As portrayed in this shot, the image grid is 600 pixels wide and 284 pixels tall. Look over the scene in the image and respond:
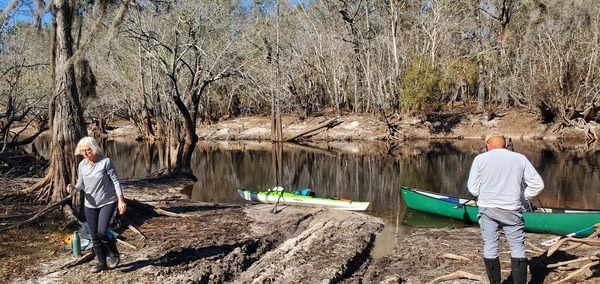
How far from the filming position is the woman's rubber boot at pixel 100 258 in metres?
6.34

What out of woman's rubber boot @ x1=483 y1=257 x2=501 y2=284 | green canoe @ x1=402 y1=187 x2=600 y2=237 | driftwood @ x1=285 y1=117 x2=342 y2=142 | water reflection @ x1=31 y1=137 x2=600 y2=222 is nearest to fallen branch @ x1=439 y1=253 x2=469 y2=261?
woman's rubber boot @ x1=483 y1=257 x2=501 y2=284

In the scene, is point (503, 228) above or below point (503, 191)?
below

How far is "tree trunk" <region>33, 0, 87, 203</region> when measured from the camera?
8859mm

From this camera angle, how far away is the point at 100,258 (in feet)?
21.0

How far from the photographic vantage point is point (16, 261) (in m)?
6.84

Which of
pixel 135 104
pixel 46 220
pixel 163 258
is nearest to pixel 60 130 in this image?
pixel 46 220

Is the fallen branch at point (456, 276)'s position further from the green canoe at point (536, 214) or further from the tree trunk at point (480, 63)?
the tree trunk at point (480, 63)

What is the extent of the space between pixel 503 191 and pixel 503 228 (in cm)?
47

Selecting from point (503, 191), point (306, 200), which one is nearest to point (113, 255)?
point (503, 191)

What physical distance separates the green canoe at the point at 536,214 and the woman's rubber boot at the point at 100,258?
7.05 m

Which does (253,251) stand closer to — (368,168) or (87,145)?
(87,145)

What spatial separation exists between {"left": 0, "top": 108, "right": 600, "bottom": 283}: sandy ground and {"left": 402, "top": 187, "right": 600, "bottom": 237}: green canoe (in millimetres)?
399

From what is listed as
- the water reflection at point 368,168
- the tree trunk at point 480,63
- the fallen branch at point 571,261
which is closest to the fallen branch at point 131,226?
the fallen branch at point 571,261

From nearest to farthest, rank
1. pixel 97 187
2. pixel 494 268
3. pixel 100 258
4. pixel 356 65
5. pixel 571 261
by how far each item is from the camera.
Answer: pixel 494 268 < pixel 97 187 < pixel 571 261 < pixel 100 258 < pixel 356 65
